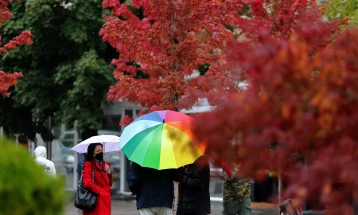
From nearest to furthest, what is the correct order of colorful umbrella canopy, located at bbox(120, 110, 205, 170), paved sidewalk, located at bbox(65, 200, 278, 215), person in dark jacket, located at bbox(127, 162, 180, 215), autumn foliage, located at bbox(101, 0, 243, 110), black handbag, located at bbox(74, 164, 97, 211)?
1. colorful umbrella canopy, located at bbox(120, 110, 205, 170)
2. person in dark jacket, located at bbox(127, 162, 180, 215)
3. black handbag, located at bbox(74, 164, 97, 211)
4. autumn foliage, located at bbox(101, 0, 243, 110)
5. paved sidewalk, located at bbox(65, 200, 278, 215)

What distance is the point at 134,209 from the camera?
21.1 m

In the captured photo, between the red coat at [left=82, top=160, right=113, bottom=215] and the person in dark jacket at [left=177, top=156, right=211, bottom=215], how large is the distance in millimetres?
1039

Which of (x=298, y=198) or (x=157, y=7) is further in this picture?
(x=157, y=7)

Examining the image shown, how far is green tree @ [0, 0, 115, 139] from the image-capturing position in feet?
71.4

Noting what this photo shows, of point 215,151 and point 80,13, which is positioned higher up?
point 80,13

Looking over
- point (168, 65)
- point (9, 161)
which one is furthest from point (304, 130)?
point (168, 65)

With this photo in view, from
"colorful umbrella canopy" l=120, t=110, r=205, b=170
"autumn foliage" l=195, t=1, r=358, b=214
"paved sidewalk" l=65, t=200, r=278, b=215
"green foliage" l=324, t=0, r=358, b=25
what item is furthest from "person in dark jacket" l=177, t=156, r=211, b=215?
"paved sidewalk" l=65, t=200, r=278, b=215

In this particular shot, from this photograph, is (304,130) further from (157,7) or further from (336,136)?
(157,7)

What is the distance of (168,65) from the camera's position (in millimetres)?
14062

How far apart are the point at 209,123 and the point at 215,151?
9.0 inches

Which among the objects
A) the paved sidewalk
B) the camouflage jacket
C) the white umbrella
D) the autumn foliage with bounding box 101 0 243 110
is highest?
the autumn foliage with bounding box 101 0 243 110

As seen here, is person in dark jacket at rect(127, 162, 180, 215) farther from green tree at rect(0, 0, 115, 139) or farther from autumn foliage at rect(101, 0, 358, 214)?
green tree at rect(0, 0, 115, 139)

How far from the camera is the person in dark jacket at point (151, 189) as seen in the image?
9.84 metres

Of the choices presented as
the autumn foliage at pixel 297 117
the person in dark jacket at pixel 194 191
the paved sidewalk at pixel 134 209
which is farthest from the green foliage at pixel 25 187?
the paved sidewalk at pixel 134 209
